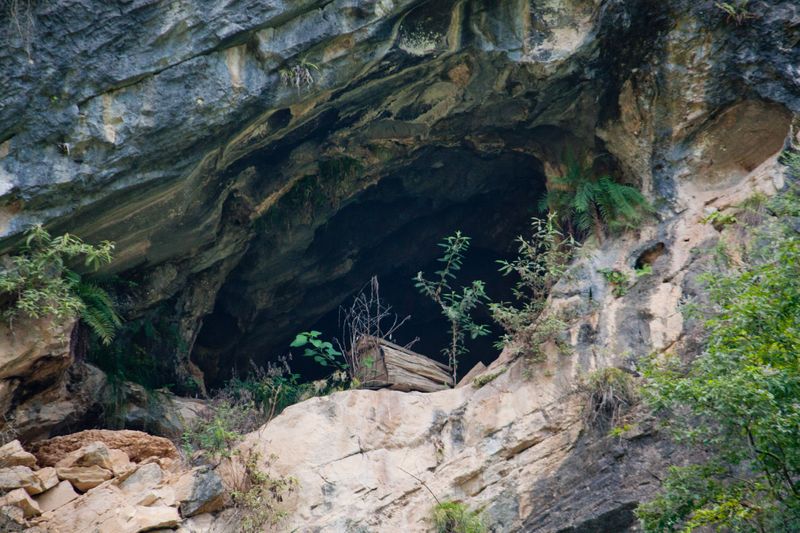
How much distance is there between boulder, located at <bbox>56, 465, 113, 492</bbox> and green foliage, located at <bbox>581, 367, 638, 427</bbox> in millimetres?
4431

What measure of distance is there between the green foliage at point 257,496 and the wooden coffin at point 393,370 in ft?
6.08

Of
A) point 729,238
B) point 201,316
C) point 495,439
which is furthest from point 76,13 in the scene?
point 729,238

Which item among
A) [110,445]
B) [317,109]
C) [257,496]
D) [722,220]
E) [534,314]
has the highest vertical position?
[317,109]

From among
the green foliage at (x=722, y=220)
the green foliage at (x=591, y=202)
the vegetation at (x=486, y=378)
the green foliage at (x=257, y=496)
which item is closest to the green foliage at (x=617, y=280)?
the green foliage at (x=591, y=202)

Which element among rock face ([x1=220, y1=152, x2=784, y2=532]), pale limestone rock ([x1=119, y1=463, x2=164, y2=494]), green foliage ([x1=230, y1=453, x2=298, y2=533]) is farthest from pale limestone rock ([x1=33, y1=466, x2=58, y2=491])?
rock face ([x1=220, y1=152, x2=784, y2=532])

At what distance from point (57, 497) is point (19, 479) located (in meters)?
0.37

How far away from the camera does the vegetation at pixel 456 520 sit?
748 cm

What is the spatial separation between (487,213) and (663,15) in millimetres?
4265

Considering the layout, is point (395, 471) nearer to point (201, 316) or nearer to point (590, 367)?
point (590, 367)

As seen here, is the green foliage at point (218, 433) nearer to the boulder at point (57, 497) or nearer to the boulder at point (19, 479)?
the boulder at point (57, 497)

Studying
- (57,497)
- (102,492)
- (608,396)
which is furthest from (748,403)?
(57,497)

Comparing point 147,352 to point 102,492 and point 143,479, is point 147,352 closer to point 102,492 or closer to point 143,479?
point 143,479

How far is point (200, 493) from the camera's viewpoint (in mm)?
7754

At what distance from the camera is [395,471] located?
816 centimetres
